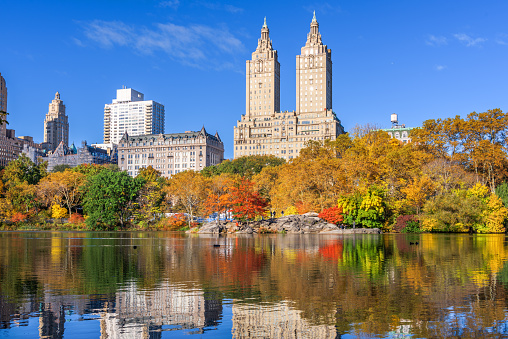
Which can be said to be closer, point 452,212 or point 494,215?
point 452,212

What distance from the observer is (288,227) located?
7381 centimetres

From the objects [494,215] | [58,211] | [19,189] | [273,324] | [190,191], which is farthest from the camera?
[19,189]

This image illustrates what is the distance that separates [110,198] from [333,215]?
37919mm

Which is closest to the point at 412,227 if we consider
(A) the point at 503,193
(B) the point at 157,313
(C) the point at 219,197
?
(A) the point at 503,193

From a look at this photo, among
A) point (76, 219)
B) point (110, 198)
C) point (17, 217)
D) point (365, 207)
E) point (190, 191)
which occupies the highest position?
point (190, 191)

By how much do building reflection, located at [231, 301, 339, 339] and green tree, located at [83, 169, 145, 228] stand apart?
242 feet

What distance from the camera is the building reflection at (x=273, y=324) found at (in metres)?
11.2

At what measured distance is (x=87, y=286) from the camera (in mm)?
17734

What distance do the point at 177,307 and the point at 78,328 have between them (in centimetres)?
306

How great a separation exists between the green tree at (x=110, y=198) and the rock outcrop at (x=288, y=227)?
59.7 feet

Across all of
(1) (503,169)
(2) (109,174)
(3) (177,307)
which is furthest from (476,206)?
(3) (177,307)

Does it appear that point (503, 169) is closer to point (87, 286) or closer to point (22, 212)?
point (87, 286)

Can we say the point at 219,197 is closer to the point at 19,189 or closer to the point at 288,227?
the point at 288,227

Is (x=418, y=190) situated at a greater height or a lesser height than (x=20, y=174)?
lesser
